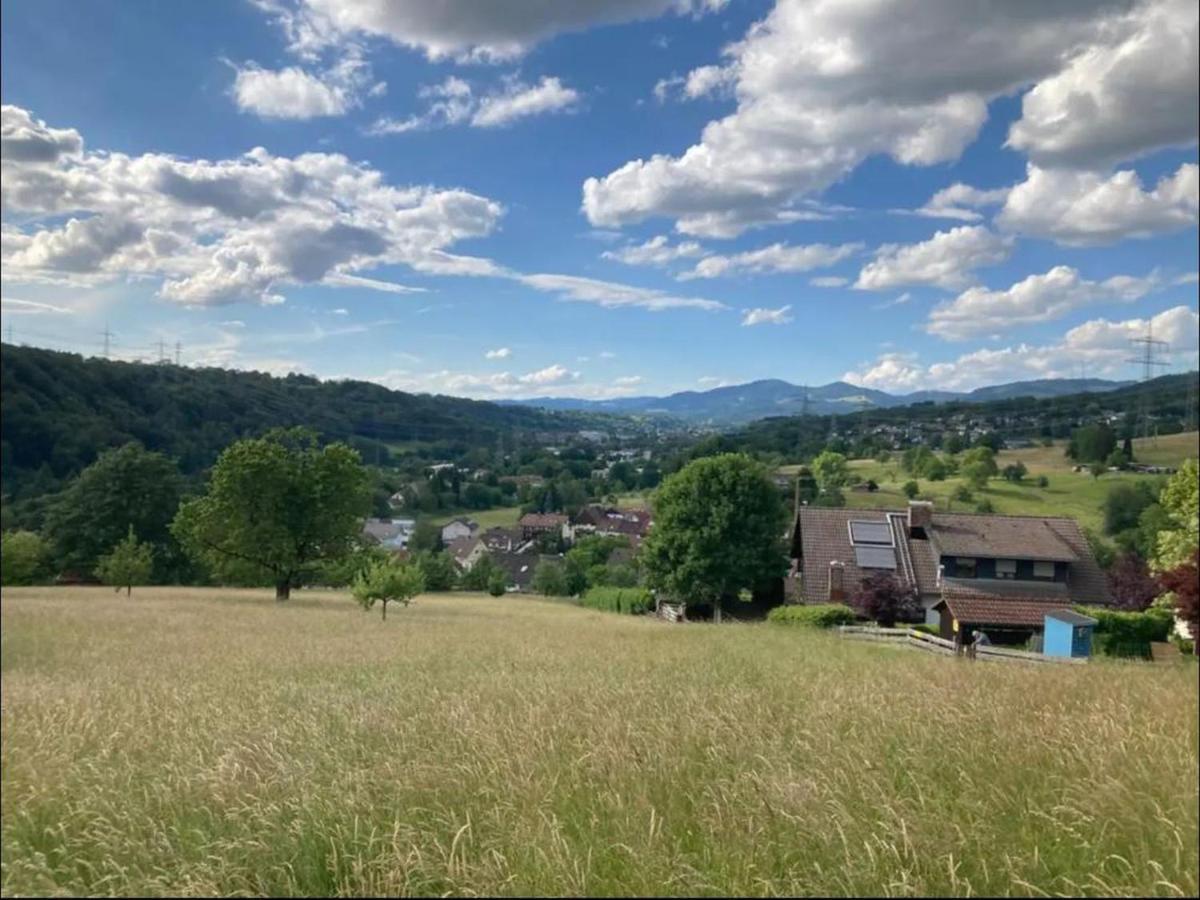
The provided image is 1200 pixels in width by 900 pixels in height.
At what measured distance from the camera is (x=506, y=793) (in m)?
3.45

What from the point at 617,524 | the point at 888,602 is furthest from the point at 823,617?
the point at 617,524

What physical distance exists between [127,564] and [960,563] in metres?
19.8

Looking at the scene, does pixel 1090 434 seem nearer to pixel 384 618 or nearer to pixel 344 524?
pixel 344 524

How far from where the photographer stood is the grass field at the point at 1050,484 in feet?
13.6

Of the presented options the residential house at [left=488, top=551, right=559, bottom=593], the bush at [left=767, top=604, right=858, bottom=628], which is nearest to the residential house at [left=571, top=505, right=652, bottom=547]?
the residential house at [left=488, top=551, right=559, bottom=593]

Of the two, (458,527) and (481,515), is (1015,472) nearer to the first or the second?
(481,515)

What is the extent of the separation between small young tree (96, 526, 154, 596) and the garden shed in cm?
1096

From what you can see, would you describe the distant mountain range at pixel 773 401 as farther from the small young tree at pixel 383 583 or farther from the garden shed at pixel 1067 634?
the small young tree at pixel 383 583

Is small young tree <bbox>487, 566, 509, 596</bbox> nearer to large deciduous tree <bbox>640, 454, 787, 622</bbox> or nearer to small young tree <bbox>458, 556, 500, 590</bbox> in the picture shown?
small young tree <bbox>458, 556, 500, 590</bbox>

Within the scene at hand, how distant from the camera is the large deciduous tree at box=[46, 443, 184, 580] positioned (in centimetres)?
694

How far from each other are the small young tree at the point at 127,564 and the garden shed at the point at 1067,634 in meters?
11.0

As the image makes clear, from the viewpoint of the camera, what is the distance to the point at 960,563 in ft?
67.6

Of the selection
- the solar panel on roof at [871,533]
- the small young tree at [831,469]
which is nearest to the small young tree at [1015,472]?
the small young tree at [831,469]

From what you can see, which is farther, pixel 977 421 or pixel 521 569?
pixel 521 569
